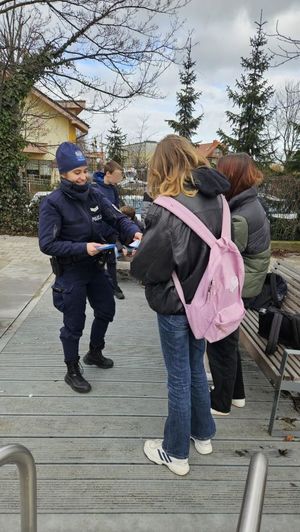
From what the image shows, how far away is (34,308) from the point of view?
5.53 meters

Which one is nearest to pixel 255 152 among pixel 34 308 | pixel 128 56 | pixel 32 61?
pixel 128 56

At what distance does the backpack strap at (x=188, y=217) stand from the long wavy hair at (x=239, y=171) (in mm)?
790

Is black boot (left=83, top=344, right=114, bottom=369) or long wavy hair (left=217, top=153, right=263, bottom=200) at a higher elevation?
long wavy hair (left=217, top=153, right=263, bottom=200)

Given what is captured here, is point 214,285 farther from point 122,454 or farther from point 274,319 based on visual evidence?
point 122,454

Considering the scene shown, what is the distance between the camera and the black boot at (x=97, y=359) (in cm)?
374

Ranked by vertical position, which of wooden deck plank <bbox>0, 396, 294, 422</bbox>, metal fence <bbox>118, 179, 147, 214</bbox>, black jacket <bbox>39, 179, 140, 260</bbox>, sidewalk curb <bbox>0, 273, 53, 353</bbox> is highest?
black jacket <bbox>39, 179, 140, 260</bbox>

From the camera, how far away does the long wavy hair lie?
2828 mm

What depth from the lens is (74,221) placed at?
3.10 metres

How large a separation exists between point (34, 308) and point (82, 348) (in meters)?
1.57

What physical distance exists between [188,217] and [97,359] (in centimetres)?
203

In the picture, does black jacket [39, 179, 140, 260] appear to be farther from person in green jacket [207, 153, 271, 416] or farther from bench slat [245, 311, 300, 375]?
bench slat [245, 311, 300, 375]

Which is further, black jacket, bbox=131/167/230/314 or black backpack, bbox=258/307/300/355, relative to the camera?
black backpack, bbox=258/307/300/355

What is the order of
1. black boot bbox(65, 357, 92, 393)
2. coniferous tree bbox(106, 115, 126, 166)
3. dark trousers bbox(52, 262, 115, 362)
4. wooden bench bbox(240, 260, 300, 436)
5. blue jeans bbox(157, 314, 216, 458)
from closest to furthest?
1. blue jeans bbox(157, 314, 216, 458)
2. wooden bench bbox(240, 260, 300, 436)
3. dark trousers bbox(52, 262, 115, 362)
4. black boot bbox(65, 357, 92, 393)
5. coniferous tree bbox(106, 115, 126, 166)

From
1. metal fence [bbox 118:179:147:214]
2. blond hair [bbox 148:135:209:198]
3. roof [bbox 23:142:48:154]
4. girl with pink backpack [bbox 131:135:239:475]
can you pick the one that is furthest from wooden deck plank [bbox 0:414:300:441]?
roof [bbox 23:142:48:154]
